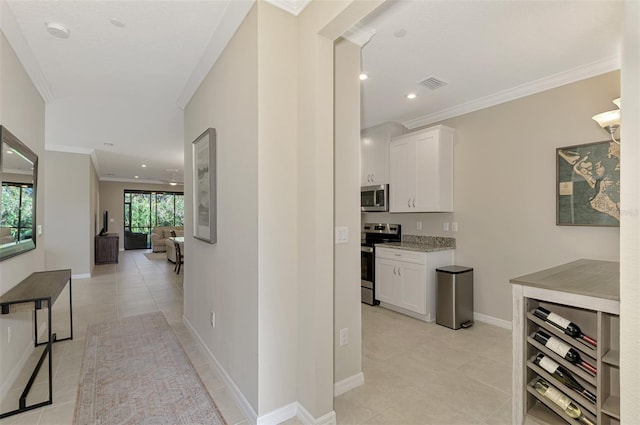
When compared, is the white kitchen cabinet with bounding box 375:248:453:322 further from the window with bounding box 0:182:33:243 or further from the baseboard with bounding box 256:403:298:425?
the window with bounding box 0:182:33:243

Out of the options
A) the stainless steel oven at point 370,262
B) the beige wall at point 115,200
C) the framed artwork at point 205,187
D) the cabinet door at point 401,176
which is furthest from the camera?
the beige wall at point 115,200

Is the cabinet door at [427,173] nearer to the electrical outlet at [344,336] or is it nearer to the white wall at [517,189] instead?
the white wall at [517,189]

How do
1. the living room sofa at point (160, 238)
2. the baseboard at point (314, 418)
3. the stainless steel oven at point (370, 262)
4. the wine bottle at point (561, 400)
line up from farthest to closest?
the living room sofa at point (160, 238) < the stainless steel oven at point (370, 262) < the baseboard at point (314, 418) < the wine bottle at point (561, 400)

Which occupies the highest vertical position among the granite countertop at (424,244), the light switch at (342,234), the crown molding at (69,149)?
the crown molding at (69,149)

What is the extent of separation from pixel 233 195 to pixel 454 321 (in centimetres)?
283

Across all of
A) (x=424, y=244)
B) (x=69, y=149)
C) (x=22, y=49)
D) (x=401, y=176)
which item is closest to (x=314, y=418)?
(x=424, y=244)

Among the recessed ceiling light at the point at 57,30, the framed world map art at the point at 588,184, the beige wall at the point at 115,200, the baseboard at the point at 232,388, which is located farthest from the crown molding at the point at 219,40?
the beige wall at the point at 115,200

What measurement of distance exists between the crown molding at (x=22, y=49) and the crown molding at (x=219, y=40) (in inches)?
47.3

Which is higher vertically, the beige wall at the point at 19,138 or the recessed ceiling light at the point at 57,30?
the recessed ceiling light at the point at 57,30

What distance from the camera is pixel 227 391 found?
2.29m

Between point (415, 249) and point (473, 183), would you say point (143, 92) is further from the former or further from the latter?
point (473, 183)

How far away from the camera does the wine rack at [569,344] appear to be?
1520 millimetres

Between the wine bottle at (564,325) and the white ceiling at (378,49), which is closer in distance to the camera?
the wine bottle at (564,325)

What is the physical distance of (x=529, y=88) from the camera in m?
3.32
